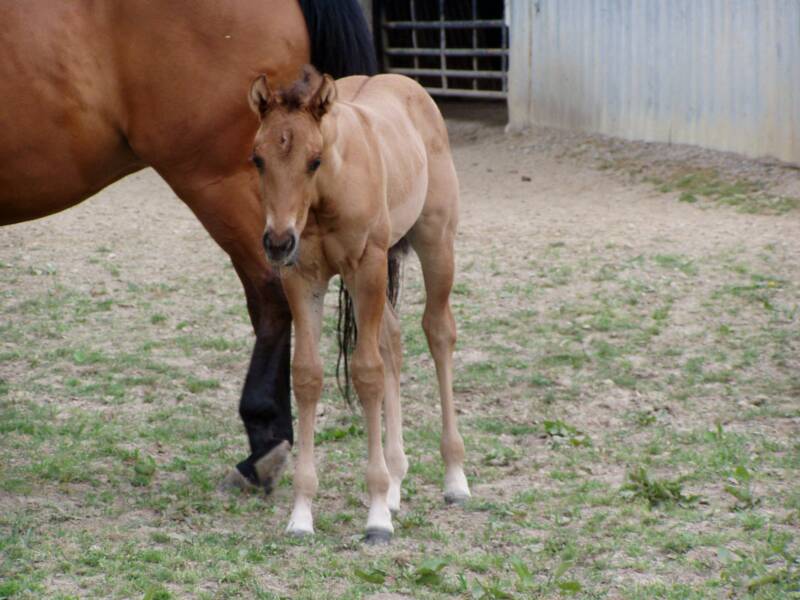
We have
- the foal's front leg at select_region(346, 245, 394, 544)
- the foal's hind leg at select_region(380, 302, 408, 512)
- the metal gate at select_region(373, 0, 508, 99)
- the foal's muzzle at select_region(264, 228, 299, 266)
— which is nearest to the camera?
the foal's muzzle at select_region(264, 228, 299, 266)

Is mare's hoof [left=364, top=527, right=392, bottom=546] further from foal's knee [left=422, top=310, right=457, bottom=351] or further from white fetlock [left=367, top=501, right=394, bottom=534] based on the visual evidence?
foal's knee [left=422, top=310, right=457, bottom=351]

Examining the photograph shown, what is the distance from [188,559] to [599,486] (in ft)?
4.96

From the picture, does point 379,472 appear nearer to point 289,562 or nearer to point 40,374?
point 289,562

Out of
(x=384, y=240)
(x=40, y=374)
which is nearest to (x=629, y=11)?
(x=40, y=374)

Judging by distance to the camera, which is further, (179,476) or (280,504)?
(179,476)

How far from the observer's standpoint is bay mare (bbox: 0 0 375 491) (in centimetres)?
418

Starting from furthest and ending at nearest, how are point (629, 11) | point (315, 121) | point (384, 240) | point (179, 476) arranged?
point (629, 11)
point (179, 476)
point (384, 240)
point (315, 121)

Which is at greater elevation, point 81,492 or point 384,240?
point 384,240

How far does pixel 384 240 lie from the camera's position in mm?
3756

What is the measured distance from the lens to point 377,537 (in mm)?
3781

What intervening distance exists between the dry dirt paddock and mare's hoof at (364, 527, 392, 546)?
0.14ft

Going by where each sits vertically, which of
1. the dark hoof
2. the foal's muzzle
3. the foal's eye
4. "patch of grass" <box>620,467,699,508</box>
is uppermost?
the foal's eye

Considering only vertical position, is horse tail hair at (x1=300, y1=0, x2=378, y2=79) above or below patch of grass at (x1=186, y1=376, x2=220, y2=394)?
above

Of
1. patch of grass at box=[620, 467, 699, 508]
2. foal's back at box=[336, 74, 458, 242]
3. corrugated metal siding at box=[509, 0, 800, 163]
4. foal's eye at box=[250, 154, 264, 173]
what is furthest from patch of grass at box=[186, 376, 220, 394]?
corrugated metal siding at box=[509, 0, 800, 163]
